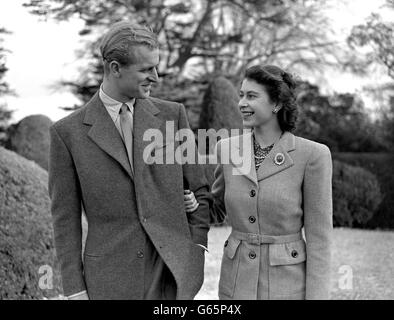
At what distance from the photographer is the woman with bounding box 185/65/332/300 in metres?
2.29

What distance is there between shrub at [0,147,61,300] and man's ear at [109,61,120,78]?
291 cm

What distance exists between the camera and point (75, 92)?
1562cm

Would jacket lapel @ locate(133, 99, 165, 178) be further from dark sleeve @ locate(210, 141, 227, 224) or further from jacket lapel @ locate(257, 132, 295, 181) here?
jacket lapel @ locate(257, 132, 295, 181)

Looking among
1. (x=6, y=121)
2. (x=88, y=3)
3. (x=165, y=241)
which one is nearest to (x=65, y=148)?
(x=165, y=241)

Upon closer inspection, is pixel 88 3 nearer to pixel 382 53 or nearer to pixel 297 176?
pixel 382 53

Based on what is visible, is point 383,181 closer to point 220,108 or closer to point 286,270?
point 220,108

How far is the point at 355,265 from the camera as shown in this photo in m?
8.36

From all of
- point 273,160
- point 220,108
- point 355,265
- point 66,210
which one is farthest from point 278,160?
point 220,108

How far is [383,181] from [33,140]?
286 inches

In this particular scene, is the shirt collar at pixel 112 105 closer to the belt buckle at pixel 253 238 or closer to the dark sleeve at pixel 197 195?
the dark sleeve at pixel 197 195

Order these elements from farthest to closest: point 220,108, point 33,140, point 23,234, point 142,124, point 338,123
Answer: point 338,123
point 33,140
point 220,108
point 23,234
point 142,124

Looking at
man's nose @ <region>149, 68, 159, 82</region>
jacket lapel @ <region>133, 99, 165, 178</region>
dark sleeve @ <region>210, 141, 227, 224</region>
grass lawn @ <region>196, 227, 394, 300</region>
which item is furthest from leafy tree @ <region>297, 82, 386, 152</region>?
man's nose @ <region>149, 68, 159, 82</region>

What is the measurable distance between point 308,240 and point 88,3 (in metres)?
14.5

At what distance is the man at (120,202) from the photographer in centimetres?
222
